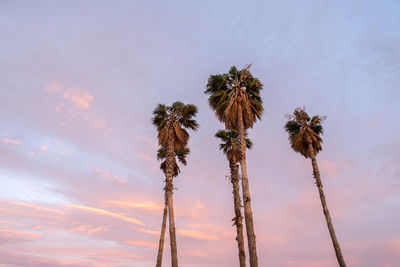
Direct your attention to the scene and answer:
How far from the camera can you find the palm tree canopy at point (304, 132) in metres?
32.5

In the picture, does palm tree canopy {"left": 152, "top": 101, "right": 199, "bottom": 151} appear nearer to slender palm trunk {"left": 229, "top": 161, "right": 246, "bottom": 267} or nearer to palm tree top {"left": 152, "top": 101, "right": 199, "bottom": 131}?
palm tree top {"left": 152, "top": 101, "right": 199, "bottom": 131}

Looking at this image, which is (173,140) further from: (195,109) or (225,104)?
(225,104)

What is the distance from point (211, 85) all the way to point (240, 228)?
14.9 metres

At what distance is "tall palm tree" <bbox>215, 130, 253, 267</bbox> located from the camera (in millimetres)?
27156

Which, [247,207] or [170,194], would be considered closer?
[247,207]

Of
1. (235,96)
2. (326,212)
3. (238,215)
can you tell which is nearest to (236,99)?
(235,96)

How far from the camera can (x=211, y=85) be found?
25.9m

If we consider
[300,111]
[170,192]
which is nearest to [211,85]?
[170,192]

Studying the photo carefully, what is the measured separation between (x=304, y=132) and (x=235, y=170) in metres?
9.54

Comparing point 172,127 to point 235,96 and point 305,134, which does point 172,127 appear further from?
point 305,134

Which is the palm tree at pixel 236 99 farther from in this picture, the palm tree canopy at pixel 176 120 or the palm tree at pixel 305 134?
the palm tree at pixel 305 134

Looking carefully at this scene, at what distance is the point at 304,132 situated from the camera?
32.6 metres

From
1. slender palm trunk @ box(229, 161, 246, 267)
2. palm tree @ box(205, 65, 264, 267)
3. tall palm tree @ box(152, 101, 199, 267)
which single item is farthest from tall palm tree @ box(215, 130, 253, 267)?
tall palm tree @ box(152, 101, 199, 267)

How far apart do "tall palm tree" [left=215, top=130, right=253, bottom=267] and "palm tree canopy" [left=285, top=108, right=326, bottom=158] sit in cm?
549
